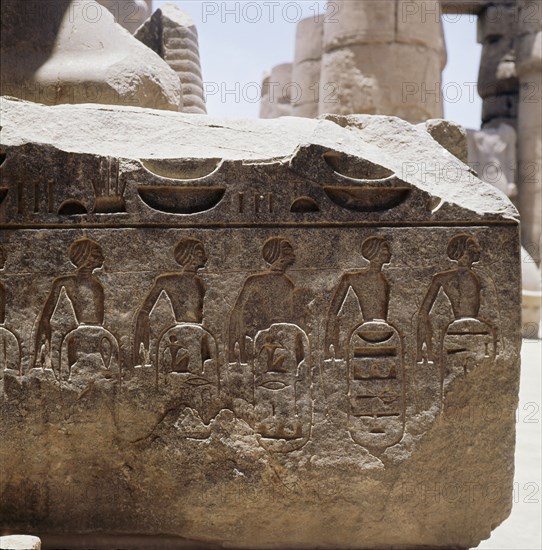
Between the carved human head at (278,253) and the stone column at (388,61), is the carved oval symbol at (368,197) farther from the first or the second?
the stone column at (388,61)

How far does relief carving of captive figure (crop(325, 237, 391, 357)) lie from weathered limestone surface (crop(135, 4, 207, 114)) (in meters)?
2.59

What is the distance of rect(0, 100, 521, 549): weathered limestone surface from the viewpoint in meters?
2.38

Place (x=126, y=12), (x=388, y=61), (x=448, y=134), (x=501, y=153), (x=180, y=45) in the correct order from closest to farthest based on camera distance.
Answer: (x=448, y=134) → (x=180, y=45) → (x=388, y=61) → (x=126, y=12) → (x=501, y=153)

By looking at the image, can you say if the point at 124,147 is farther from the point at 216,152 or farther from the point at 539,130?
the point at 539,130

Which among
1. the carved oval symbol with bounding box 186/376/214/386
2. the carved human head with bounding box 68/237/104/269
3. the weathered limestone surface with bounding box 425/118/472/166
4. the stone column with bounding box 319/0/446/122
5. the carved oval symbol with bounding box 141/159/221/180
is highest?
the stone column with bounding box 319/0/446/122

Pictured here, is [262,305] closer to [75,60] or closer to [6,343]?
[6,343]

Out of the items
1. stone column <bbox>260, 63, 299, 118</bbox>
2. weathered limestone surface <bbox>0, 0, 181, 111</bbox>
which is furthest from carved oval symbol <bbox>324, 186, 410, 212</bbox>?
stone column <bbox>260, 63, 299, 118</bbox>

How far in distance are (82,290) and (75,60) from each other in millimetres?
1766

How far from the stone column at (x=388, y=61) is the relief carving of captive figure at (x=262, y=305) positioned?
18.8ft

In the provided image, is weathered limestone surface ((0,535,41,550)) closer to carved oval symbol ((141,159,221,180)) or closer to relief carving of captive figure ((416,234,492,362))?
carved oval symbol ((141,159,221,180))

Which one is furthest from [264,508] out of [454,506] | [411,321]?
[411,321]

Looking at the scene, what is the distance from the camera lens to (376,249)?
2383 mm

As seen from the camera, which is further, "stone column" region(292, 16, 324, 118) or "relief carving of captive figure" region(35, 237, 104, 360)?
"stone column" region(292, 16, 324, 118)

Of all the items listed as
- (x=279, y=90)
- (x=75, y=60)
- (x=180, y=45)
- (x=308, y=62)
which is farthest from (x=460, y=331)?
(x=279, y=90)
